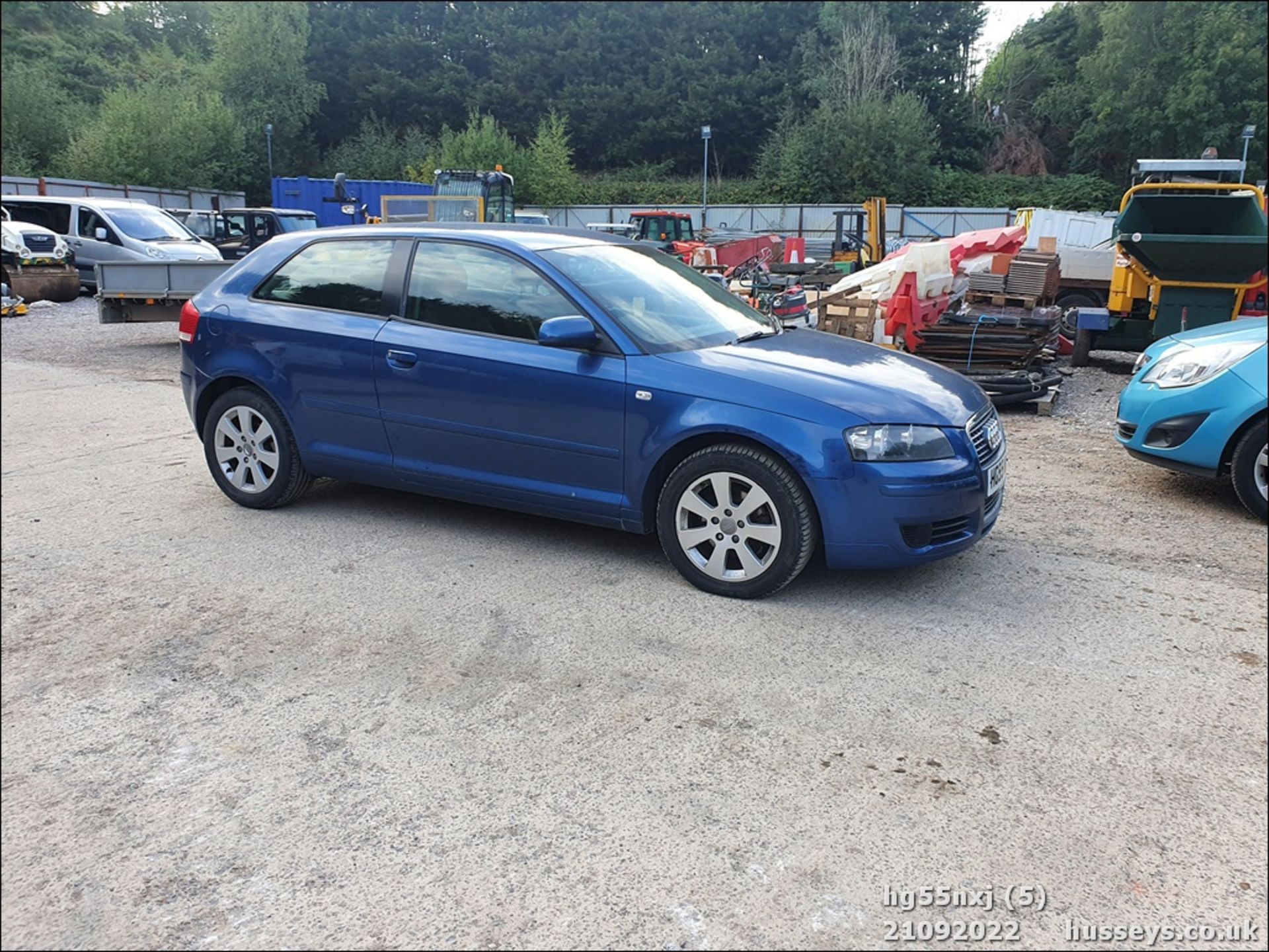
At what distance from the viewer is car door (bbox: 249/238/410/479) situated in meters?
5.35

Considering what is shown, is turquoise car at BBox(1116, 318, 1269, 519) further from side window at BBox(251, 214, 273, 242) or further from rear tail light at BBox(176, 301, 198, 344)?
side window at BBox(251, 214, 273, 242)

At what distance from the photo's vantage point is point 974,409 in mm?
4680

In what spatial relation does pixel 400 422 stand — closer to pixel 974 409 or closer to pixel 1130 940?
pixel 974 409

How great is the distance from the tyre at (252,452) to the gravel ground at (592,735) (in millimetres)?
558

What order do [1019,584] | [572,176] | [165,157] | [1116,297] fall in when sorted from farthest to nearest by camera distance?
[572,176], [1116,297], [165,157], [1019,584]

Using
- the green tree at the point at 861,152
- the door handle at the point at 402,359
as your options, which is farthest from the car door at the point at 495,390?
the green tree at the point at 861,152

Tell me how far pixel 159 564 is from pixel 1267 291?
191 inches

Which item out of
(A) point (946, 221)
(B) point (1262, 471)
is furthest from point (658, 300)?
(A) point (946, 221)

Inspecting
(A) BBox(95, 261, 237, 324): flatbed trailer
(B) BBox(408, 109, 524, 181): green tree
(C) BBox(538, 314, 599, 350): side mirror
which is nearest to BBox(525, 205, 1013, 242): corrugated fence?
(B) BBox(408, 109, 524, 181): green tree

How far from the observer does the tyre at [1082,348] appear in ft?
39.2

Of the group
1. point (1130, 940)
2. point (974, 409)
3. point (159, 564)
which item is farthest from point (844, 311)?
point (1130, 940)

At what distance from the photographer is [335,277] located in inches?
219

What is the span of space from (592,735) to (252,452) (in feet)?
10.8

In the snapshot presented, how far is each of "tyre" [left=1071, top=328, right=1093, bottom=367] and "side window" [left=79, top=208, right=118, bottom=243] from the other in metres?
17.7
